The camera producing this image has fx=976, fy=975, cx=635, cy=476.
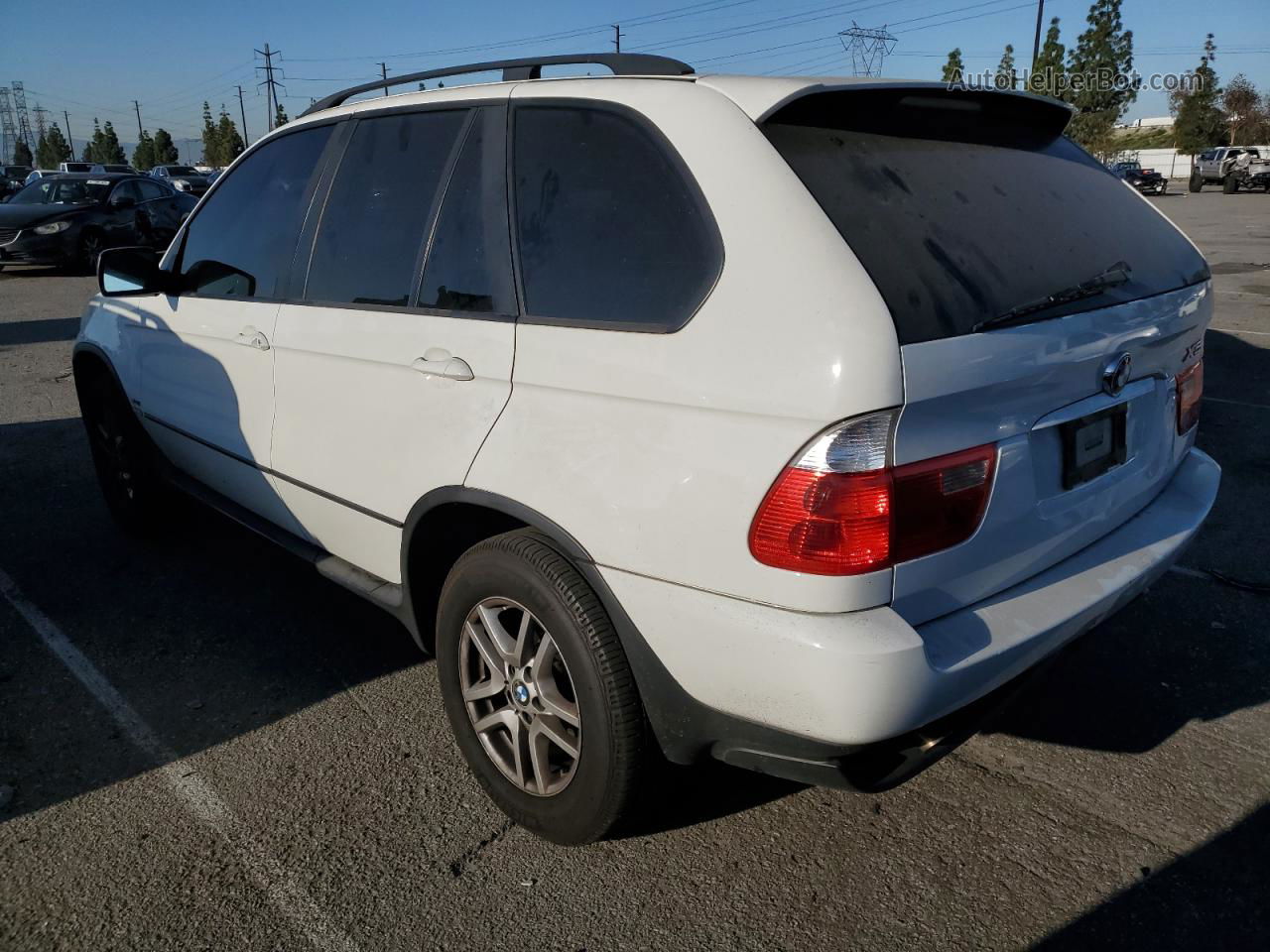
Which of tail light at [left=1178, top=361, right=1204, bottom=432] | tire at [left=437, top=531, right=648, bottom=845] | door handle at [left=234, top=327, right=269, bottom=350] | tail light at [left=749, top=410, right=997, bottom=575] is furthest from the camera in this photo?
door handle at [left=234, top=327, right=269, bottom=350]

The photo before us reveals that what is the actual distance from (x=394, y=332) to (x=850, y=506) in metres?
1.48

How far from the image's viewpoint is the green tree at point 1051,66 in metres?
42.1

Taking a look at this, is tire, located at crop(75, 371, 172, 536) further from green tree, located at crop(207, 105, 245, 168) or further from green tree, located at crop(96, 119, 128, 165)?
green tree, located at crop(96, 119, 128, 165)

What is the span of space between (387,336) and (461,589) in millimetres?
764

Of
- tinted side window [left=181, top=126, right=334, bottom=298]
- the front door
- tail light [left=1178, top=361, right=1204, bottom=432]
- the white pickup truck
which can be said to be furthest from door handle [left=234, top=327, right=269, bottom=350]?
the white pickup truck

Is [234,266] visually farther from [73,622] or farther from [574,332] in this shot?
[574,332]

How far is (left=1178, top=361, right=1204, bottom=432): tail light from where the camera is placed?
8.96 ft

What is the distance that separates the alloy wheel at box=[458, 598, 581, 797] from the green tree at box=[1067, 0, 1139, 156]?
2162 inches

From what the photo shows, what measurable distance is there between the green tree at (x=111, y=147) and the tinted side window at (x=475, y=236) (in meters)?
92.7

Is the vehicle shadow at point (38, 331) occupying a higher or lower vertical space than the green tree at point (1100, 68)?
lower

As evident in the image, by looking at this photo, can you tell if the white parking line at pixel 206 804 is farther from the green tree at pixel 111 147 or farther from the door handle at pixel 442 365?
the green tree at pixel 111 147

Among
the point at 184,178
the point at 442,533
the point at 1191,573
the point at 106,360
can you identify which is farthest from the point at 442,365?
the point at 184,178

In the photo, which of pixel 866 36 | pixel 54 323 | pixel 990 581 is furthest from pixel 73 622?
pixel 866 36

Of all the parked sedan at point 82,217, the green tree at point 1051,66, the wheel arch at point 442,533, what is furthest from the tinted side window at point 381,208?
the green tree at point 1051,66
